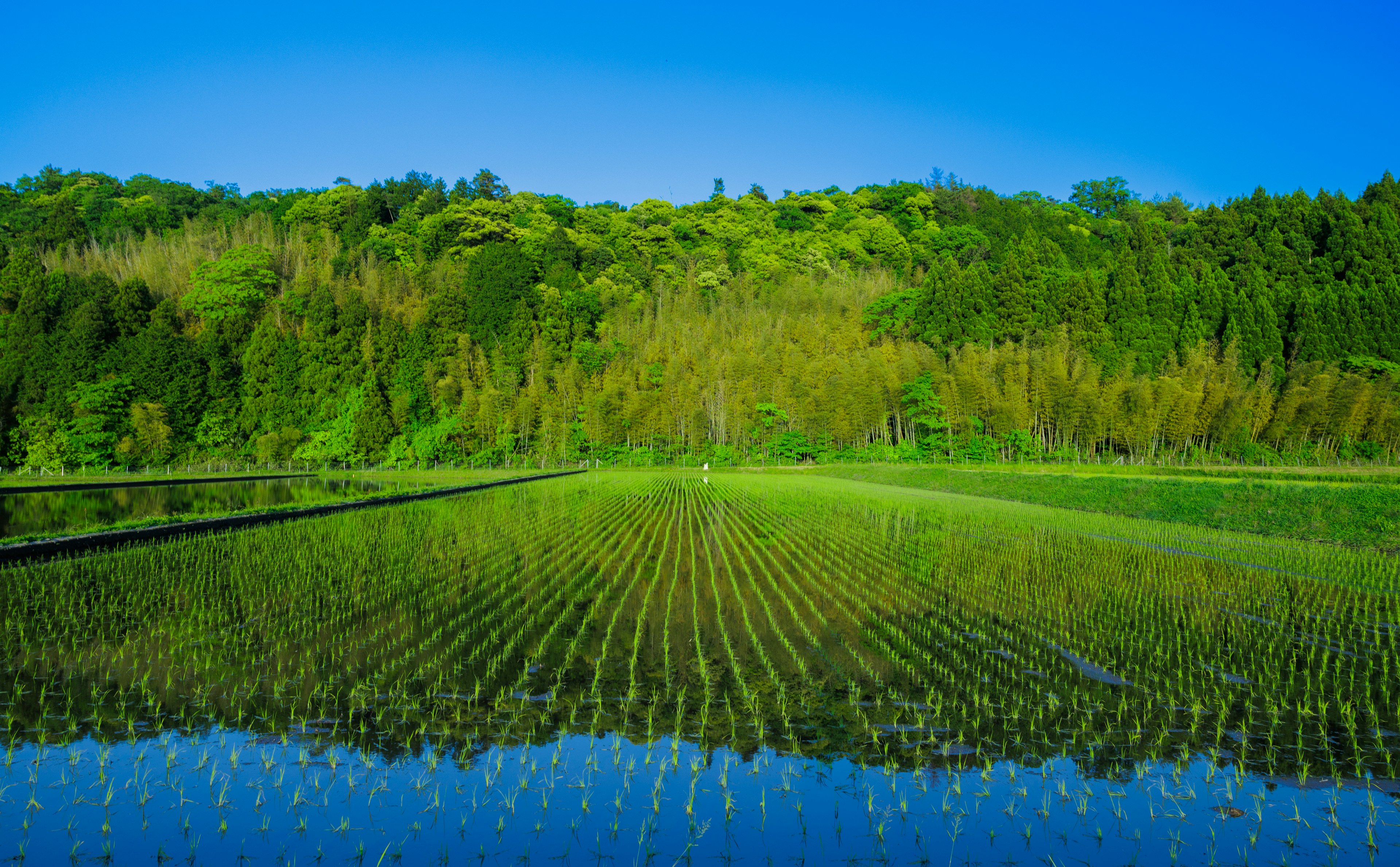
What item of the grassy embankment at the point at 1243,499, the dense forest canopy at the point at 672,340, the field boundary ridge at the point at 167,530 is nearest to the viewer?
the field boundary ridge at the point at 167,530

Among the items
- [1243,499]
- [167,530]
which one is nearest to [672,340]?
[1243,499]

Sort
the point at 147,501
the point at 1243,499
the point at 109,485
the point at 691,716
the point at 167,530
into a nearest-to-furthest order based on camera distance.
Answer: the point at 691,716 < the point at 167,530 < the point at 1243,499 < the point at 147,501 < the point at 109,485

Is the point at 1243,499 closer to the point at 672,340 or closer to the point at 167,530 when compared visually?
the point at 167,530

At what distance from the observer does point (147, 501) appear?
18750 mm

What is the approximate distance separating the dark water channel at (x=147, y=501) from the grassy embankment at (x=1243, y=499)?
65.6 feet

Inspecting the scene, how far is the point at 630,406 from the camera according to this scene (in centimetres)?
4856

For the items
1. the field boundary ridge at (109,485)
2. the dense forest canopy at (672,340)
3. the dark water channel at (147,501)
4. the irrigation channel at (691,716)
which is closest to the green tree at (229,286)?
the dense forest canopy at (672,340)

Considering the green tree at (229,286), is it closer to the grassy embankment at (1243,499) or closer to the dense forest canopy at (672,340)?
the dense forest canopy at (672,340)

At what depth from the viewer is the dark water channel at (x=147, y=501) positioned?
1383cm

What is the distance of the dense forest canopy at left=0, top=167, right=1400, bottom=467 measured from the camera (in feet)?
126

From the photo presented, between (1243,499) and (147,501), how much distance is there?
84.0ft

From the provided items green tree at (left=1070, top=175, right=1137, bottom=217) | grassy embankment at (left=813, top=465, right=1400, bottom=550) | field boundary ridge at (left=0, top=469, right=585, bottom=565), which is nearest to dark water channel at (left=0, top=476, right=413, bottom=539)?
field boundary ridge at (left=0, top=469, right=585, bottom=565)

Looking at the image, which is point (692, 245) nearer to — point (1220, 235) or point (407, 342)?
point (407, 342)

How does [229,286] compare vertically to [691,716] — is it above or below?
above
